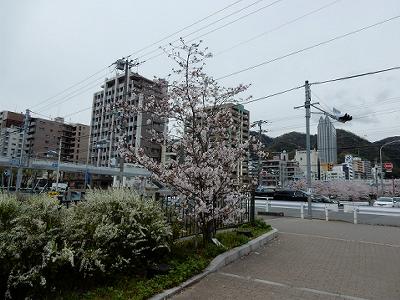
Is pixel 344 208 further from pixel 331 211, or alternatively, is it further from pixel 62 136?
pixel 62 136

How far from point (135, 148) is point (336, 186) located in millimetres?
62161

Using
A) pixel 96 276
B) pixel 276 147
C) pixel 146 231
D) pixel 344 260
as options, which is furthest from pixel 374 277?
pixel 276 147

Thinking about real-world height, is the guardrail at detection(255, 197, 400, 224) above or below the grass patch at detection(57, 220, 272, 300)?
above

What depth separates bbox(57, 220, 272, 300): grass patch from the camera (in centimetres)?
501

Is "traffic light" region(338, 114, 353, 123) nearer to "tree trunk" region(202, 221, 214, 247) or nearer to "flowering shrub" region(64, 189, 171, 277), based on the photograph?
"tree trunk" region(202, 221, 214, 247)

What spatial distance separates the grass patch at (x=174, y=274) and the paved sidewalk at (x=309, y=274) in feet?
1.01

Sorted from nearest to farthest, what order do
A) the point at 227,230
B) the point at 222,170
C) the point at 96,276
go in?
1. the point at 96,276
2. the point at 222,170
3. the point at 227,230

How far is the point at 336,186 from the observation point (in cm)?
6397

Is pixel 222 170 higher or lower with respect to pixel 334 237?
higher

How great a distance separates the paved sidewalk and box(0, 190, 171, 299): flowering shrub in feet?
3.80

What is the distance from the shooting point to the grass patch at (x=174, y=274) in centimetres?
501

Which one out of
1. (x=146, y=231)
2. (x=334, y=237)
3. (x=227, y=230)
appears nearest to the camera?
(x=146, y=231)

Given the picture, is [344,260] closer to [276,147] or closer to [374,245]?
[374,245]

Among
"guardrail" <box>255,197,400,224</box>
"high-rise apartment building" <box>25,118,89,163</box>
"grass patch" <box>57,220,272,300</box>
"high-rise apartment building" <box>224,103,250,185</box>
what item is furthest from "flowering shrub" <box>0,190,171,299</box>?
"high-rise apartment building" <box>25,118,89,163</box>
